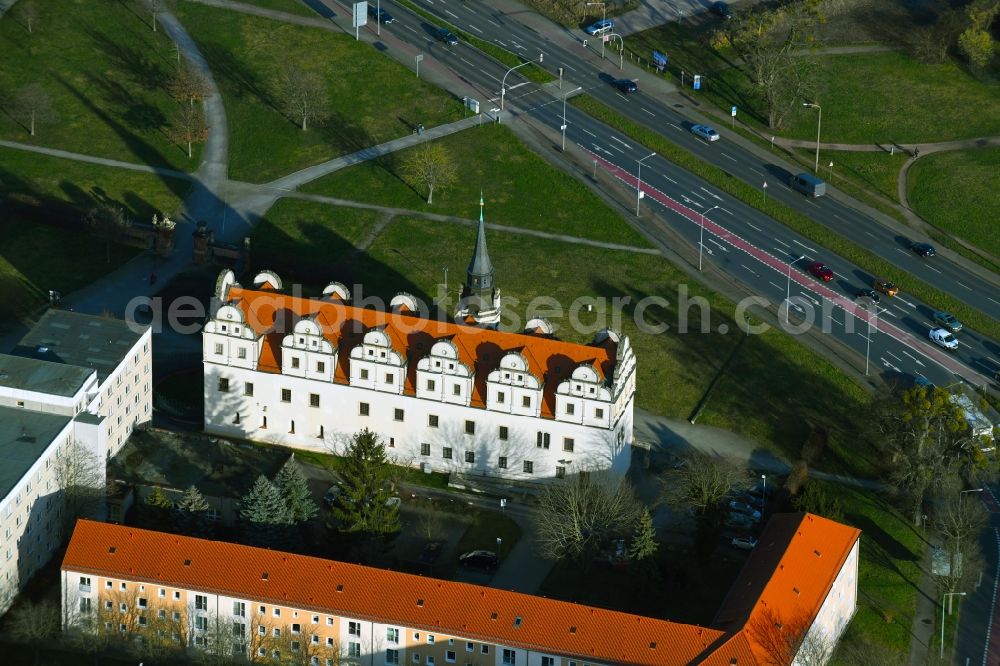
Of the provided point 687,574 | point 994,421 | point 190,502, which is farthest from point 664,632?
point 994,421

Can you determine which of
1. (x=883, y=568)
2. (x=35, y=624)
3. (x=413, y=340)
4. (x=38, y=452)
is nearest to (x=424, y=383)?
(x=413, y=340)

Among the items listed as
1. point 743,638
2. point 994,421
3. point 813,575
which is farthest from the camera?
point 994,421

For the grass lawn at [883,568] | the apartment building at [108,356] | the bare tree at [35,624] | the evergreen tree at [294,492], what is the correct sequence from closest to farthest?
1. the bare tree at [35,624]
2. the grass lawn at [883,568]
3. the evergreen tree at [294,492]
4. the apartment building at [108,356]

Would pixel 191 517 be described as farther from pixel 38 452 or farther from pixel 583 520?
pixel 583 520

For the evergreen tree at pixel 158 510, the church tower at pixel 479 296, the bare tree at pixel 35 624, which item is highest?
the church tower at pixel 479 296

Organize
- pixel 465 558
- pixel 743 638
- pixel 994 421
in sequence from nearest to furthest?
pixel 743 638 → pixel 465 558 → pixel 994 421

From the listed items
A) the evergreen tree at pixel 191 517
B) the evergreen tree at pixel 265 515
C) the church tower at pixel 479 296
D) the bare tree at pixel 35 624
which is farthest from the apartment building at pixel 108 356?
the church tower at pixel 479 296

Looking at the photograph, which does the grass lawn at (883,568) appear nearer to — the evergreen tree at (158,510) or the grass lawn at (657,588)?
the grass lawn at (657,588)

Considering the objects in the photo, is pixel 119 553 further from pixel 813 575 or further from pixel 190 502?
pixel 813 575
